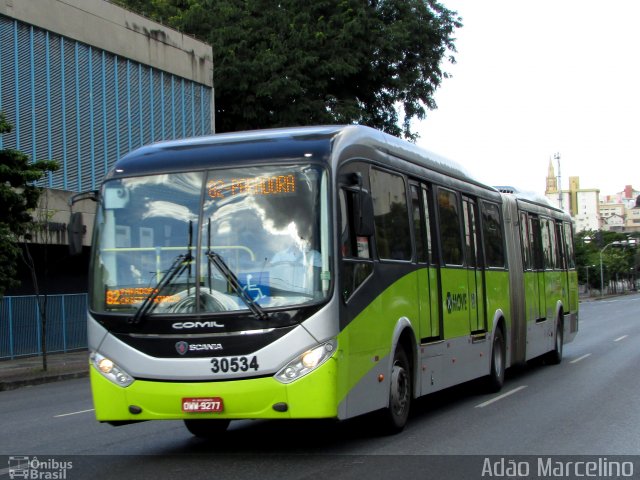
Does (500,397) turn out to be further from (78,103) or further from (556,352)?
(78,103)

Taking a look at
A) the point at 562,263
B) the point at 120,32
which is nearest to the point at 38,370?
the point at 562,263

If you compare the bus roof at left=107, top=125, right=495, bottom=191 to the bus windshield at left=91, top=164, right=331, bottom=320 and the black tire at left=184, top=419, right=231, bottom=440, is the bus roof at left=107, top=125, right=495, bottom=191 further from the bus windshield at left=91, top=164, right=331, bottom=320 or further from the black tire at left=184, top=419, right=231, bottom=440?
the black tire at left=184, top=419, right=231, bottom=440

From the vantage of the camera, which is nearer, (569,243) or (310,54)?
(569,243)

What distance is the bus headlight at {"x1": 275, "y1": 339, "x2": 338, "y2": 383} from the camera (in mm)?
8398

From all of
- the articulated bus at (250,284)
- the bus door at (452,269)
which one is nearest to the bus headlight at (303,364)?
the articulated bus at (250,284)

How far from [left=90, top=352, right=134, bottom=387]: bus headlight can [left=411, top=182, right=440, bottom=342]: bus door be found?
372 cm

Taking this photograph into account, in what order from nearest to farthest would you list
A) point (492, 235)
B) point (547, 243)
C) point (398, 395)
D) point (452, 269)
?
point (398, 395)
point (452, 269)
point (492, 235)
point (547, 243)

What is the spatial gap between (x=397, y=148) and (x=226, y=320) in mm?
3560

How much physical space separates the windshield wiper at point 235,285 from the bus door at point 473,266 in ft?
18.2

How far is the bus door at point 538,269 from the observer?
18.1 metres

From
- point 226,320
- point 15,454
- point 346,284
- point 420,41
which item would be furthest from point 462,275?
point 420,41

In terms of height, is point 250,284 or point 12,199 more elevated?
point 12,199

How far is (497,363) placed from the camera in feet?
48.7

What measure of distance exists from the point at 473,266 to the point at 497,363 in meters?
1.90
